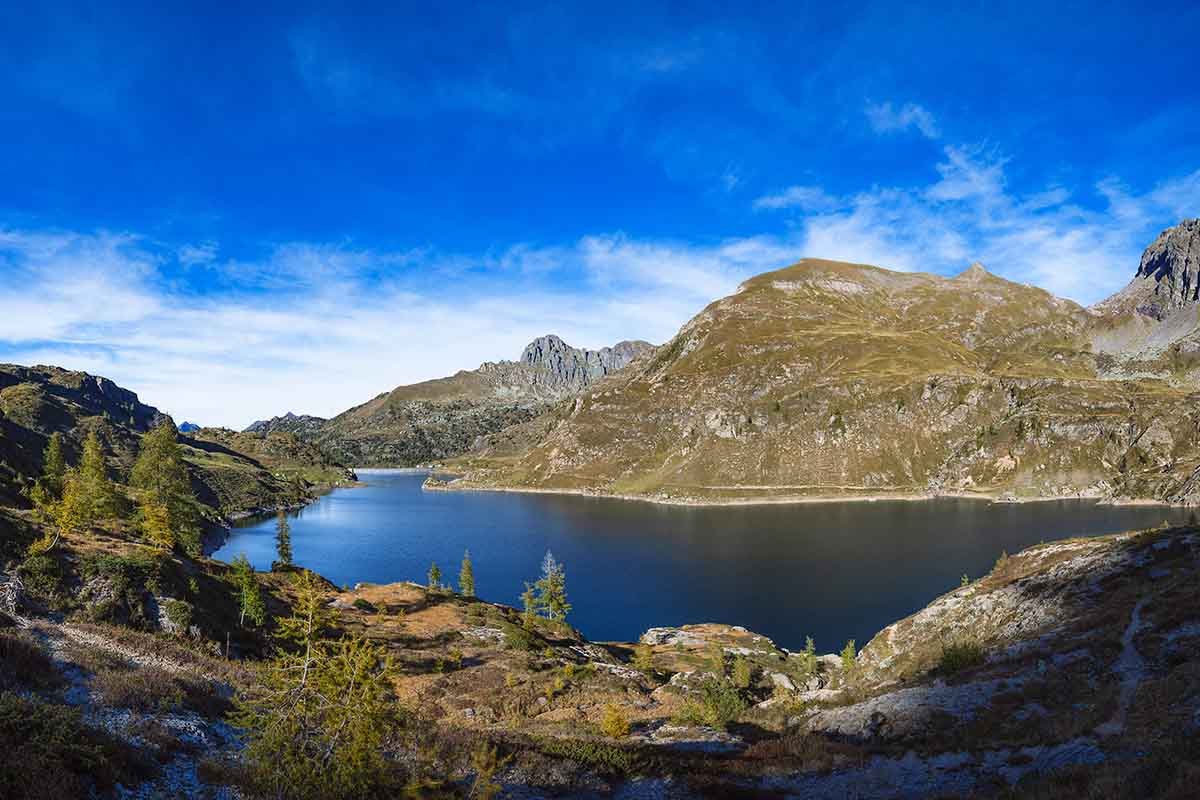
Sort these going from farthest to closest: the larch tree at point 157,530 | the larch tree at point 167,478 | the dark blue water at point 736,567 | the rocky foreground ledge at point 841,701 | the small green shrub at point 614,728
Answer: the dark blue water at point 736,567 → the larch tree at point 167,478 → the larch tree at point 157,530 → the small green shrub at point 614,728 → the rocky foreground ledge at point 841,701

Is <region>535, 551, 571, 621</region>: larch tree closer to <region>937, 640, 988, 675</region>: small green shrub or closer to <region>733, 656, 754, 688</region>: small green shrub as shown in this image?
<region>733, 656, 754, 688</region>: small green shrub

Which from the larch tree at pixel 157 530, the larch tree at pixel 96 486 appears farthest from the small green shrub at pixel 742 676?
the larch tree at pixel 96 486

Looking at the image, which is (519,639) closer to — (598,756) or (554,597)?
(554,597)

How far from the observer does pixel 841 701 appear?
139ft

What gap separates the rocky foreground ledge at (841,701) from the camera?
72.6ft

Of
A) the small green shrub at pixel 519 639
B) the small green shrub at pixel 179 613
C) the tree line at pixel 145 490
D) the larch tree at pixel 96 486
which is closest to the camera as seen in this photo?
the small green shrub at pixel 179 613

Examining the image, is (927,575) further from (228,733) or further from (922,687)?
(228,733)

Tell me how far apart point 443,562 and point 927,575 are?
394 feet

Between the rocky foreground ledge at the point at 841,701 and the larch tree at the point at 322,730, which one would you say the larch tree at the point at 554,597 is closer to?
the rocky foreground ledge at the point at 841,701

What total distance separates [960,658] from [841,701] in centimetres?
1091

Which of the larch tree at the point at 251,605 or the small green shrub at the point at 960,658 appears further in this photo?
the larch tree at the point at 251,605

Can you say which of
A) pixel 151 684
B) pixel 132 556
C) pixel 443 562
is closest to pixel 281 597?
pixel 132 556

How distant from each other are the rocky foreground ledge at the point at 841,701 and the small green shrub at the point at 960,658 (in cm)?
16

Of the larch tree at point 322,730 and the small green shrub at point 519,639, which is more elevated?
the larch tree at point 322,730
